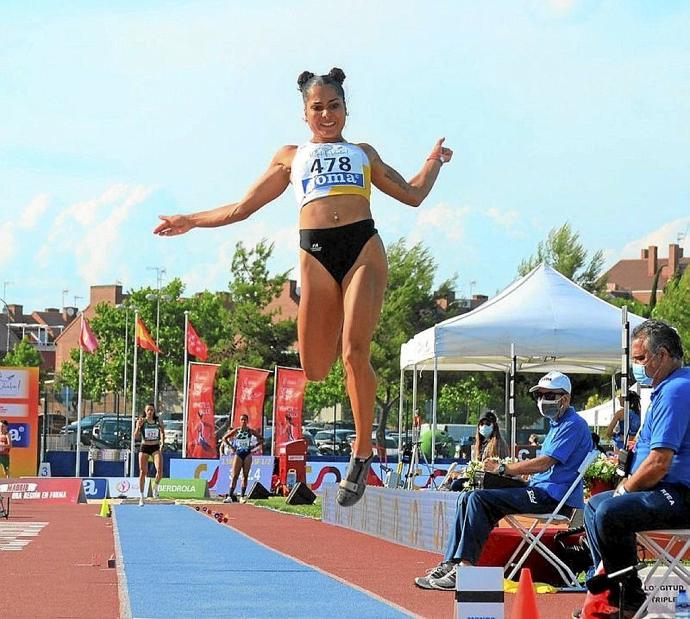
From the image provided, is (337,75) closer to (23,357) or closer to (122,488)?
(122,488)

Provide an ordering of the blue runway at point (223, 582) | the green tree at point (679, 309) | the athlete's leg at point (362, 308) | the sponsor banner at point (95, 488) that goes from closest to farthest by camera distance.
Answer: the athlete's leg at point (362, 308)
the blue runway at point (223, 582)
the sponsor banner at point (95, 488)
the green tree at point (679, 309)

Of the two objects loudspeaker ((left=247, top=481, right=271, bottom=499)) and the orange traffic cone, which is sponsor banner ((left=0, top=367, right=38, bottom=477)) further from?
the orange traffic cone

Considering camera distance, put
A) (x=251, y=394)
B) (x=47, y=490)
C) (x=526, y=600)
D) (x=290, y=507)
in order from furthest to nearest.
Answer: (x=251, y=394), (x=47, y=490), (x=290, y=507), (x=526, y=600)

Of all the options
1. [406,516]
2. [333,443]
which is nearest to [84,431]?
[333,443]

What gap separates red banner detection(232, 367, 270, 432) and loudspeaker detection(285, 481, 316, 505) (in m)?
10.2

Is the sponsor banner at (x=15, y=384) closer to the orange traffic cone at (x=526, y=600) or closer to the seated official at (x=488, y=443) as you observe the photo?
the seated official at (x=488, y=443)

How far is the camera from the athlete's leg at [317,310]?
6.68m

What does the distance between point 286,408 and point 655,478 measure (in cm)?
2949

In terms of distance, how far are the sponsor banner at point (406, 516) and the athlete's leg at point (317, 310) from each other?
687 cm

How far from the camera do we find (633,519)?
8.57 metres

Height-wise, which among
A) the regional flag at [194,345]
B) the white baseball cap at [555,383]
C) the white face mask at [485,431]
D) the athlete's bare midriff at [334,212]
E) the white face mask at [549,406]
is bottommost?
the white face mask at [485,431]

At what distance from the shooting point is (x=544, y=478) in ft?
38.4

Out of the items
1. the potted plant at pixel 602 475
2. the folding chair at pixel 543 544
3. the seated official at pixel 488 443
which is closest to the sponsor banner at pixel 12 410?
the seated official at pixel 488 443

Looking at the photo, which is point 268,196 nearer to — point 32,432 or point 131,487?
point 131,487
